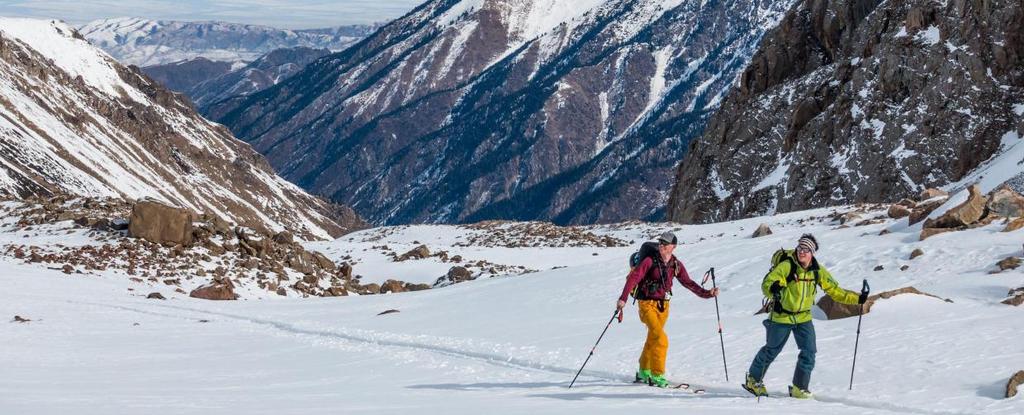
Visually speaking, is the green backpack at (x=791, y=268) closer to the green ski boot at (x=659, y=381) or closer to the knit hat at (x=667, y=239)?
the knit hat at (x=667, y=239)

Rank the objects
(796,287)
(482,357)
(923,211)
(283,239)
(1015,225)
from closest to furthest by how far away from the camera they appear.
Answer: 1. (796,287)
2. (482,357)
3. (1015,225)
4. (923,211)
5. (283,239)

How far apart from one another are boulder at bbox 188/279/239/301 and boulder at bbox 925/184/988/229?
2654cm

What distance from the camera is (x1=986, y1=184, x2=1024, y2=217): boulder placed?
25856 millimetres

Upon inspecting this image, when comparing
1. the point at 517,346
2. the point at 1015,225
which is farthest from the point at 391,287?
the point at 1015,225

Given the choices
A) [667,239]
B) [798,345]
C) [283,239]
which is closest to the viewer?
[798,345]

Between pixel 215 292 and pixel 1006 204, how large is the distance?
2882 cm

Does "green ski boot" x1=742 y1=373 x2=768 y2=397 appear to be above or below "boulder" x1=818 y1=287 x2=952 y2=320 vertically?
below

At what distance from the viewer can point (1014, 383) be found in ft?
44.2

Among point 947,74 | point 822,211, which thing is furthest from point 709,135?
point 822,211

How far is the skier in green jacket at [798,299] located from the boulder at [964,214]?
12.9 meters

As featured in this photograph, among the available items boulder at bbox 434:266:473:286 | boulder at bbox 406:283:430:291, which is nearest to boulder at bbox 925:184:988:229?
boulder at bbox 434:266:473:286

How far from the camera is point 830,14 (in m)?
98.4

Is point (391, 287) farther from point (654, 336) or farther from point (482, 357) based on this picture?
point (654, 336)

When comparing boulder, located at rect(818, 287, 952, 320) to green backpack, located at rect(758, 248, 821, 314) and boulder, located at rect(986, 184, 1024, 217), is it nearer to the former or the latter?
green backpack, located at rect(758, 248, 821, 314)
